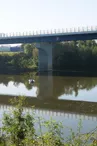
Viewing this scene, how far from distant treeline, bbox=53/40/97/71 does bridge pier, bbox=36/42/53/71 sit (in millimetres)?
3786

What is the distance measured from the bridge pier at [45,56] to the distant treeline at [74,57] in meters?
3.79

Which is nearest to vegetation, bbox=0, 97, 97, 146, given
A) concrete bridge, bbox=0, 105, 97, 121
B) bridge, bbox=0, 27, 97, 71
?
concrete bridge, bbox=0, 105, 97, 121

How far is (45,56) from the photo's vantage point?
69.4 m

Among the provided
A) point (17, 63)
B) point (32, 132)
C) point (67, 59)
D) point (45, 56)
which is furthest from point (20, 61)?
point (32, 132)

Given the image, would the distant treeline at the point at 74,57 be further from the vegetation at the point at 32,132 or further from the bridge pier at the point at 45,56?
the vegetation at the point at 32,132

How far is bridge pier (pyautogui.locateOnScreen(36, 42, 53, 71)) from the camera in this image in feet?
221

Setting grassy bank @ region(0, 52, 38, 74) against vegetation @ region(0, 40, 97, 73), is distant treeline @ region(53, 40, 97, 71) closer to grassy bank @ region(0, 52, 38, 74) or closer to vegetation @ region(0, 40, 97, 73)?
vegetation @ region(0, 40, 97, 73)

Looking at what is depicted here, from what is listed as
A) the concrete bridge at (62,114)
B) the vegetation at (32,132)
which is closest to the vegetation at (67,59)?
the concrete bridge at (62,114)

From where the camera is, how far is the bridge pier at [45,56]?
221ft

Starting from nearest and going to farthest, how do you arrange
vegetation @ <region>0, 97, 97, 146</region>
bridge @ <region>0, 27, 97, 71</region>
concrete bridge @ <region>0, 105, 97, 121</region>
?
vegetation @ <region>0, 97, 97, 146</region>
concrete bridge @ <region>0, 105, 97, 121</region>
bridge @ <region>0, 27, 97, 71</region>

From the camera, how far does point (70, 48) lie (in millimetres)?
A: 75125

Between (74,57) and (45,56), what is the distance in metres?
7.93

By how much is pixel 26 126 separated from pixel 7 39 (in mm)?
61390

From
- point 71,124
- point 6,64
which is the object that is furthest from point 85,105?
point 6,64
